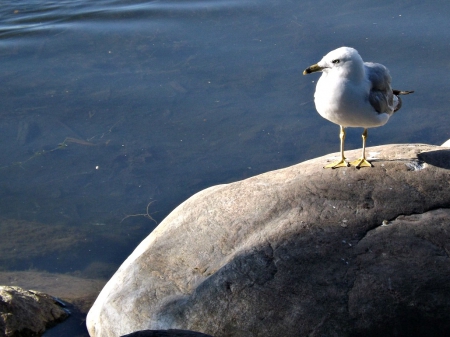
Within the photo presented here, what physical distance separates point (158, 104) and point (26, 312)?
3402 millimetres

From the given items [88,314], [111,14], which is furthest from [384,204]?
[111,14]

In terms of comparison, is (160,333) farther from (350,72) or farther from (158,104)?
(158,104)

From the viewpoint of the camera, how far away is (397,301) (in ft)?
13.4

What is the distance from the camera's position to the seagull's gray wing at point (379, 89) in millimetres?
4684

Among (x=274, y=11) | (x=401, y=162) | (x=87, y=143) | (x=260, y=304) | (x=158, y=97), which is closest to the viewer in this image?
(x=260, y=304)

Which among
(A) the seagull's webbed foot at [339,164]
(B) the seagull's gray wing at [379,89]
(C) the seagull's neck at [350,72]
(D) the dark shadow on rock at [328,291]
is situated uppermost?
(C) the seagull's neck at [350,72]

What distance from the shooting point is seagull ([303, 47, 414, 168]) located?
14.8 feet

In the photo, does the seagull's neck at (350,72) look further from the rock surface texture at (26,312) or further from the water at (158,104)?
the rock surface texture at (26,312)

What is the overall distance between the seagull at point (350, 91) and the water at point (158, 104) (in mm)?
1949

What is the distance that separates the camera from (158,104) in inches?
294

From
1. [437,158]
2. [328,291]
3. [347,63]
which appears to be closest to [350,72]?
[347,63]

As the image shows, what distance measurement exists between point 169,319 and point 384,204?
163 centimetres

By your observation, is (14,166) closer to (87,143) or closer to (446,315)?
(87,143)

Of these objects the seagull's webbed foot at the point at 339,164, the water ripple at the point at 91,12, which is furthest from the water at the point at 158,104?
the seagull's webbed foot at the point at 339,164
